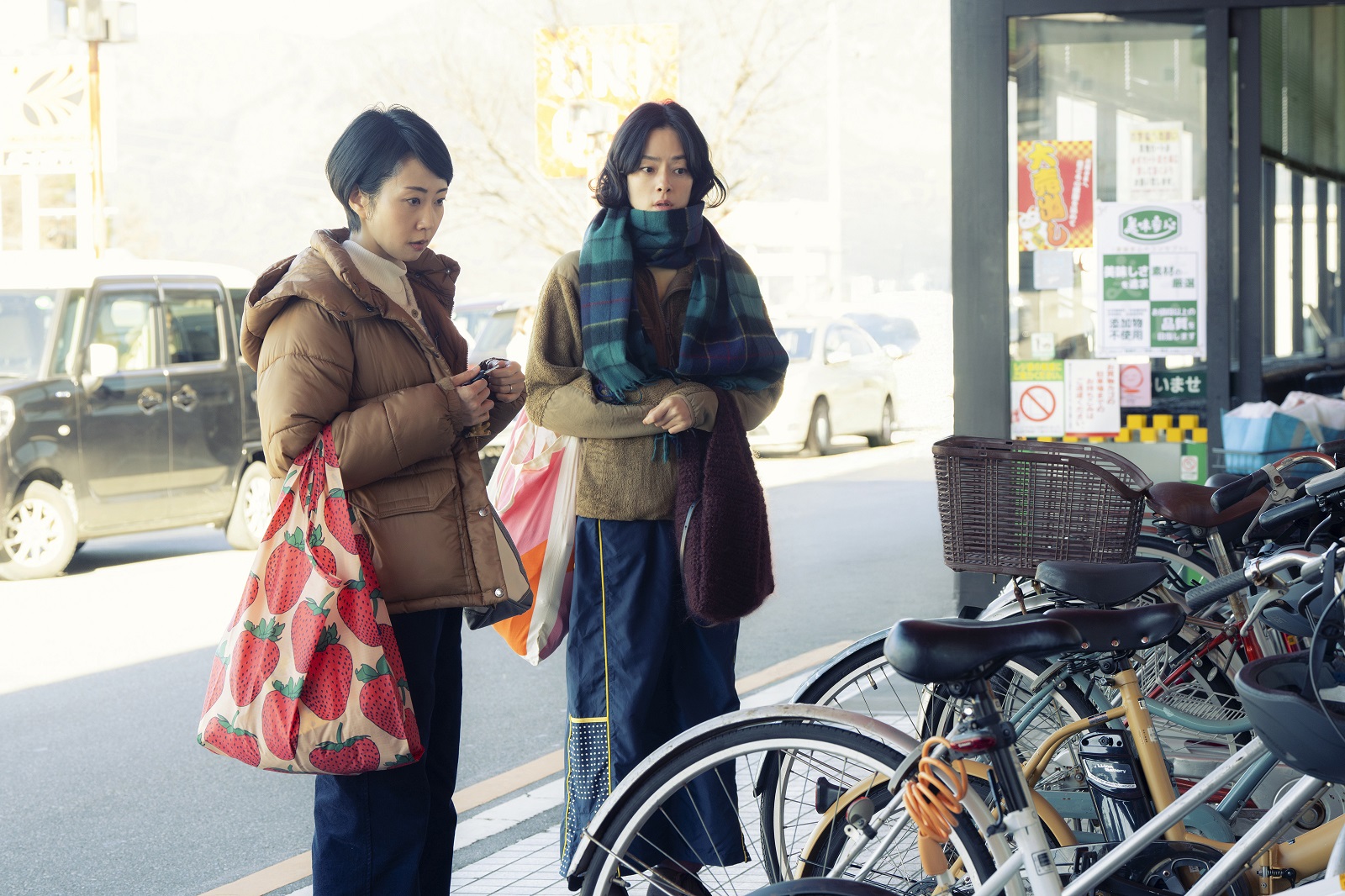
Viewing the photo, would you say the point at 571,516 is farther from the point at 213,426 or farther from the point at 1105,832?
the point at 213,426

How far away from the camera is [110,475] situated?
1077 cm

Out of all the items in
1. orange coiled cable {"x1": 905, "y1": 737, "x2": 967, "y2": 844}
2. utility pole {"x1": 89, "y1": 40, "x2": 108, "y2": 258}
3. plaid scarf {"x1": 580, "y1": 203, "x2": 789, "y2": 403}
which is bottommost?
orange coiled cable {"x1": 905, "y1": 737, "x2": 967, "y2": 844}

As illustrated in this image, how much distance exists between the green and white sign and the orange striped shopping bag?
12.9ft

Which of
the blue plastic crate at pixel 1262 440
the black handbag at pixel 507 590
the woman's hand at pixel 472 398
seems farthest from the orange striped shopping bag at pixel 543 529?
the blue plastic crate at pixel 1262 440

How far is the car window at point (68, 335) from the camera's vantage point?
10562 millimetres

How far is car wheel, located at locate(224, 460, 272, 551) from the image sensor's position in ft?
38.5

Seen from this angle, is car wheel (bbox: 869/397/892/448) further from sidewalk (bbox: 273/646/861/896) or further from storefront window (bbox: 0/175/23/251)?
storefront window (bbox: 0/175/23/251)

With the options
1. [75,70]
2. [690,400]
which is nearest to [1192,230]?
[690,400]

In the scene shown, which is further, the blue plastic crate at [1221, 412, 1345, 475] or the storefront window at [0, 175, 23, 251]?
the storefront window at [0, 175, 23, 251]

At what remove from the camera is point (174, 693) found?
703 cm

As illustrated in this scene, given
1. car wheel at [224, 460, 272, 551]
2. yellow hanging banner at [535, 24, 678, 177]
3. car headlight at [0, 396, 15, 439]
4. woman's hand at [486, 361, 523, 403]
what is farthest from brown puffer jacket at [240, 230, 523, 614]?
yellow hanging banner at [535, 24, 678, 177]

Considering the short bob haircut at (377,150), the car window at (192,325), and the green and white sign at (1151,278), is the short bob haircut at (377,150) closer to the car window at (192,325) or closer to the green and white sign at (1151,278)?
the green and white sign at (1151,278)

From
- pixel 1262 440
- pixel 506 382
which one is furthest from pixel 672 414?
pixel 1262 440

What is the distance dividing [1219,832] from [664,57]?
70.8 ft
